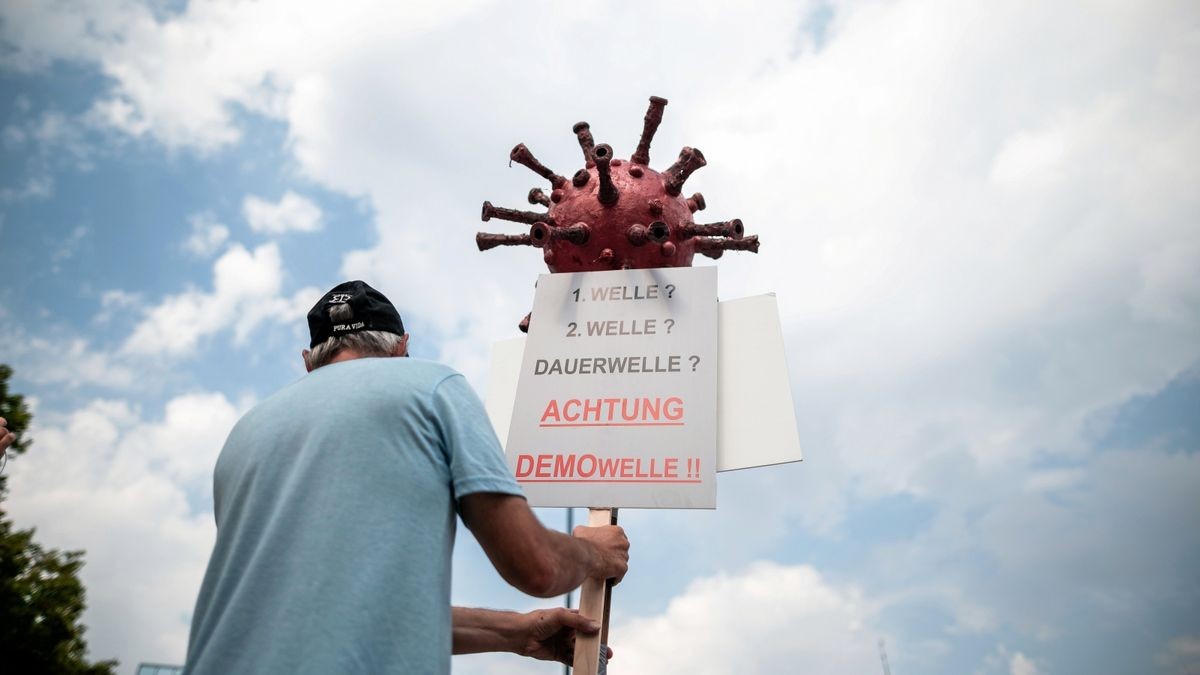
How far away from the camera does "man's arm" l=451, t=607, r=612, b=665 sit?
2273mm

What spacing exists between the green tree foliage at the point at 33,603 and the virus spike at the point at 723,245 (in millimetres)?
10217

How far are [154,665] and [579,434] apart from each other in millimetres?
23980

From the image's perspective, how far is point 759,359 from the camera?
2805 mm

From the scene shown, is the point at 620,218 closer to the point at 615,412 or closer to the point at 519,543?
the point at 615,412

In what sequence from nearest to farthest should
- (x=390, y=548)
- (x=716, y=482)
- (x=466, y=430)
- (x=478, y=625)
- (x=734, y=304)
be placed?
(x=390, y=548), (x=466, y=430), (x=478, y=625), (x=716, y=482), (x=734, y=304)

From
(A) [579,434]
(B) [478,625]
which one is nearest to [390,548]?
(B) [478,625]

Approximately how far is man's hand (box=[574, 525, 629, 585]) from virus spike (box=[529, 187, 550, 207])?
162cm

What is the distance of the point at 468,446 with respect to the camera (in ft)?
5.32

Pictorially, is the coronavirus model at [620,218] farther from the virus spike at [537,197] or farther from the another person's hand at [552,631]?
the another person's hand at [552,631]

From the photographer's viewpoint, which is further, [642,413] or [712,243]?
[712,243]

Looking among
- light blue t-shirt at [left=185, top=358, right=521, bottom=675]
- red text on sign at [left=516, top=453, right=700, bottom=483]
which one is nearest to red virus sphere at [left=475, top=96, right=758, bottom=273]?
red text on sign at [left=516, top=453, right=700, bottom=483]

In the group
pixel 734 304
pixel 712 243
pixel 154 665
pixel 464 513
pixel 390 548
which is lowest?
pixel 390 548

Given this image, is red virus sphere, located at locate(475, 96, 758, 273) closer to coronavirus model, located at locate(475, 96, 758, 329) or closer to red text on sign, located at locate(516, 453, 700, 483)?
coronavirus model, located at locate(475, 96, 758, 329)

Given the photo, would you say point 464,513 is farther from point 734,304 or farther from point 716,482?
point 734,304
